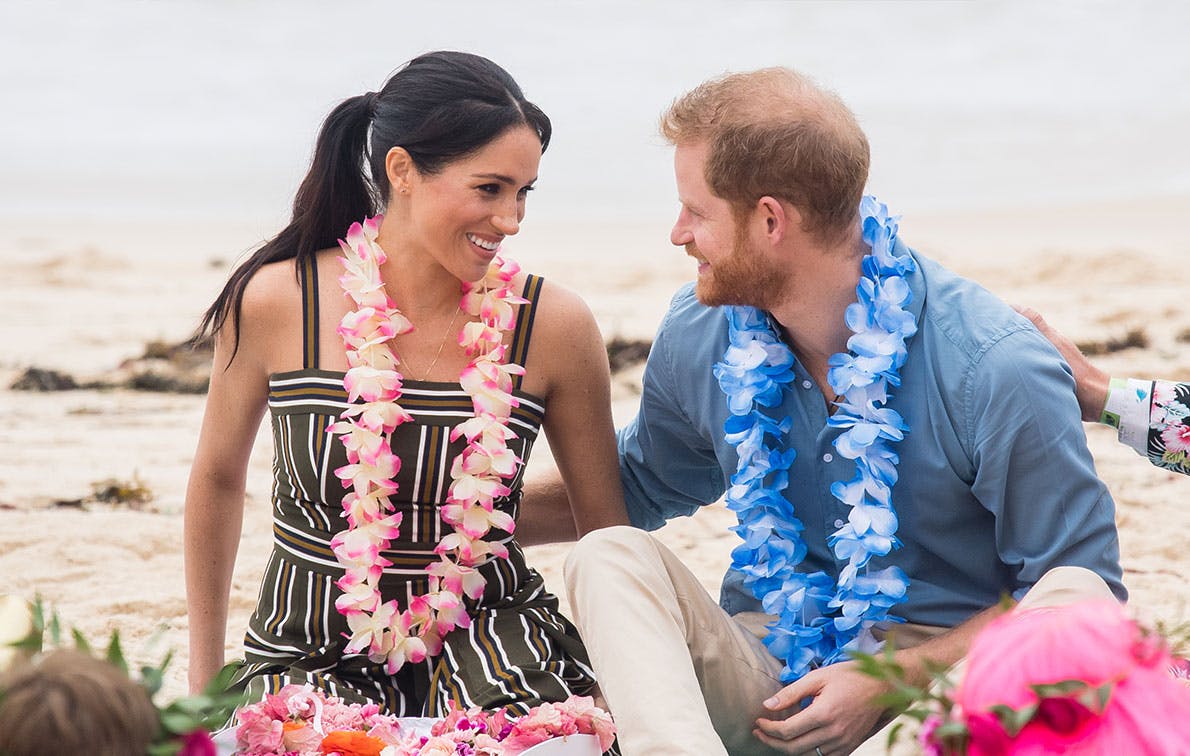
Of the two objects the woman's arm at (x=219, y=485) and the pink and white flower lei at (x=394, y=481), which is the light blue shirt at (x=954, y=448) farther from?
the woman's arm at (x=219, y=485)

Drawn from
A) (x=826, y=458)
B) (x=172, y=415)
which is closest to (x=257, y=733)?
(x=826, y=458)

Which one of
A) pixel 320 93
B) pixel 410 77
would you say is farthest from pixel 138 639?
pixel 320 93

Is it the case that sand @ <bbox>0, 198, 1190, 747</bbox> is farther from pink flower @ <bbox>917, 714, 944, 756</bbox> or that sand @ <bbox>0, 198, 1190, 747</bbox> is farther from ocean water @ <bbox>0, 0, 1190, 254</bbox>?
ocean water @ <bbox>0, 0, 1190, 254</bbox>

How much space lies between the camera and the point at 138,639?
457 centimetres

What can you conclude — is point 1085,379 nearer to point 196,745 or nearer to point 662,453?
point 662,453

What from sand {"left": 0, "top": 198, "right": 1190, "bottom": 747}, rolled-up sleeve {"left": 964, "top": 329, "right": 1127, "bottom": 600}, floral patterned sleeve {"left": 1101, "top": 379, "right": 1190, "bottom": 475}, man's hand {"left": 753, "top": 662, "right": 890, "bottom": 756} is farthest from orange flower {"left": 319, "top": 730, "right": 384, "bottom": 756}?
floral patterned sleeve {"left": 1101, "top": 379, "right": 1190, "bottom": 475}

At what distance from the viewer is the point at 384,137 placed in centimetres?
341

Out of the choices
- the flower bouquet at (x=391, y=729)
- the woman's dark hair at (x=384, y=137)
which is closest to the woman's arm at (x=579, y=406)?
the woman's dark hair at (x=384, y=137)

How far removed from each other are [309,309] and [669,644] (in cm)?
125

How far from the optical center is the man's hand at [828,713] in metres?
2.94

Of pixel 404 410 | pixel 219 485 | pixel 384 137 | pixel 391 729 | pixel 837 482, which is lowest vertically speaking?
pixel 391 729

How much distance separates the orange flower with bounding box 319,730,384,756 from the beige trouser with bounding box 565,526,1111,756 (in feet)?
1.67

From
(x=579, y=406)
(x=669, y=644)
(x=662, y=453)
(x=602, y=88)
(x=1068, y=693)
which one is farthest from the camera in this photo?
(x=602, y=88)

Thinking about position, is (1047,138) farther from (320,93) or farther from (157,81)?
(157,81)
